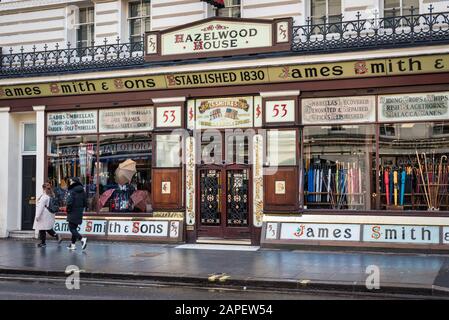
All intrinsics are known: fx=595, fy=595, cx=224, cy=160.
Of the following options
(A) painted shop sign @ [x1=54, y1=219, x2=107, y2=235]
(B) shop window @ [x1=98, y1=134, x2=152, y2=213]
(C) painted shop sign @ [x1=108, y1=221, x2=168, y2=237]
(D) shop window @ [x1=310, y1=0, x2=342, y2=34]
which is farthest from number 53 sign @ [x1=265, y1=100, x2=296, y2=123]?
(A) painted shop sign @ [x1=54, y1=219, x2=107, y2=235]

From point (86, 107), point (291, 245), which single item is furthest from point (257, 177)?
point (86, 107)

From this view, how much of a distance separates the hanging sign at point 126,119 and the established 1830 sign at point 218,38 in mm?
1734

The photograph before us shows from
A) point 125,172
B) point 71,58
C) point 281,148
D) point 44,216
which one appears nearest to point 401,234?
point 281,148

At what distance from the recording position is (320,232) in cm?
1569

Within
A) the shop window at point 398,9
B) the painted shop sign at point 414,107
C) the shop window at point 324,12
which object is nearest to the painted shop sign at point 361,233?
the painted shop sign at point 414,107

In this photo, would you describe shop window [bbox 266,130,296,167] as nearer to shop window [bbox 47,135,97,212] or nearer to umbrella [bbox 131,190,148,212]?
umbrella [bbox 131,190,148,212]

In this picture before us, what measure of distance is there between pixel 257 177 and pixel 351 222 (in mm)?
2849

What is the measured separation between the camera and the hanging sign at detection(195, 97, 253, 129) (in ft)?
55.1

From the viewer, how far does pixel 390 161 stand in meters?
15.7

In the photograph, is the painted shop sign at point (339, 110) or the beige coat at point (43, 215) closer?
the painted shop sign at point (339, 110)

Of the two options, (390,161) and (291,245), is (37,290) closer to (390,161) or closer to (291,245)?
(291,245)

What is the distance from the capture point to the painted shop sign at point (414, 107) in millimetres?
15031

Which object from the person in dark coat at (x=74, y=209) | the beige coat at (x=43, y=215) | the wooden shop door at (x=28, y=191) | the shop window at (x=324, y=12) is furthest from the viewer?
the wooden shop door at (x=28, y=191)

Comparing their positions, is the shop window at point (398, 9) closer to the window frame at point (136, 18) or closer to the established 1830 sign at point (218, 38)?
the established 1830 sign at point (218, 38)
